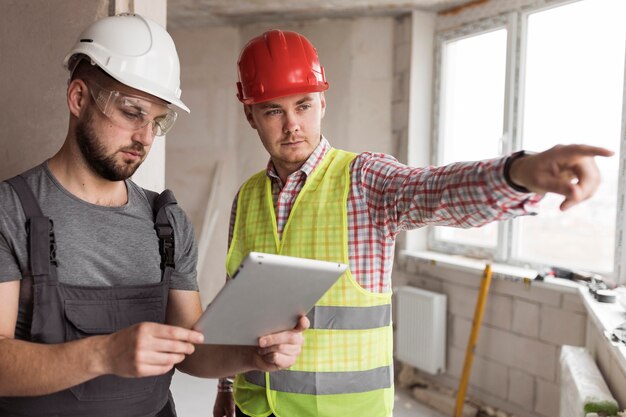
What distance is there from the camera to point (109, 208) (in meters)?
1.46

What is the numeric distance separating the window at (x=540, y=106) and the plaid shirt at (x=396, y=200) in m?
2.11

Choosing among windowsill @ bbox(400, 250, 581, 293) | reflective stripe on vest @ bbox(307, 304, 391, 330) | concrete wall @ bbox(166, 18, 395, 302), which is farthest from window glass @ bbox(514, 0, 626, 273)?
reflective stripe on vest @ bbox(307, 304, 391, 330)

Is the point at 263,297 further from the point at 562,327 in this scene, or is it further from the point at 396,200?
the point at 562,327

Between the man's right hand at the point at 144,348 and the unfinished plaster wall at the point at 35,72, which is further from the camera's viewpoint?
the unfinished plaster wall at the point at 35,72

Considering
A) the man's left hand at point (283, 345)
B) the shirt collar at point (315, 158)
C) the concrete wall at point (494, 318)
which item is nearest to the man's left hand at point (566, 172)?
the man's left hand at point (283, 345)

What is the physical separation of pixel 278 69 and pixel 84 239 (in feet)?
2.52

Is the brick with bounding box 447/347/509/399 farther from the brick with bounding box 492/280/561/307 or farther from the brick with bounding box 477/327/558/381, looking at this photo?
the brick with bounding box 492/280/561/307

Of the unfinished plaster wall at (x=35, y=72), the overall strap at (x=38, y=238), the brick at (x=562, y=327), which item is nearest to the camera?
the overall strap at (x=38, y=238)

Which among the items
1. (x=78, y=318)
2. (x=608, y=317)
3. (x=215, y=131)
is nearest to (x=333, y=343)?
(x=78, y=318)

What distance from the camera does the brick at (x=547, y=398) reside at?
340 cm

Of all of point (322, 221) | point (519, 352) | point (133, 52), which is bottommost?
point (519, 352)

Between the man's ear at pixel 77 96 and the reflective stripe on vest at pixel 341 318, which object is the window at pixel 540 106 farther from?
the man's ear at pixel 77 96

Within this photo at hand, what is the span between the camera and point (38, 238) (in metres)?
1.26

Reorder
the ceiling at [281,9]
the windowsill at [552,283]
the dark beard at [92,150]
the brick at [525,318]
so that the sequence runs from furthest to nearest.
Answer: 1. the ceiling at [281,9]
2. the brick at [525,318]
3. the windowsill at [552,283]
4. the dark beard at [92,150]
